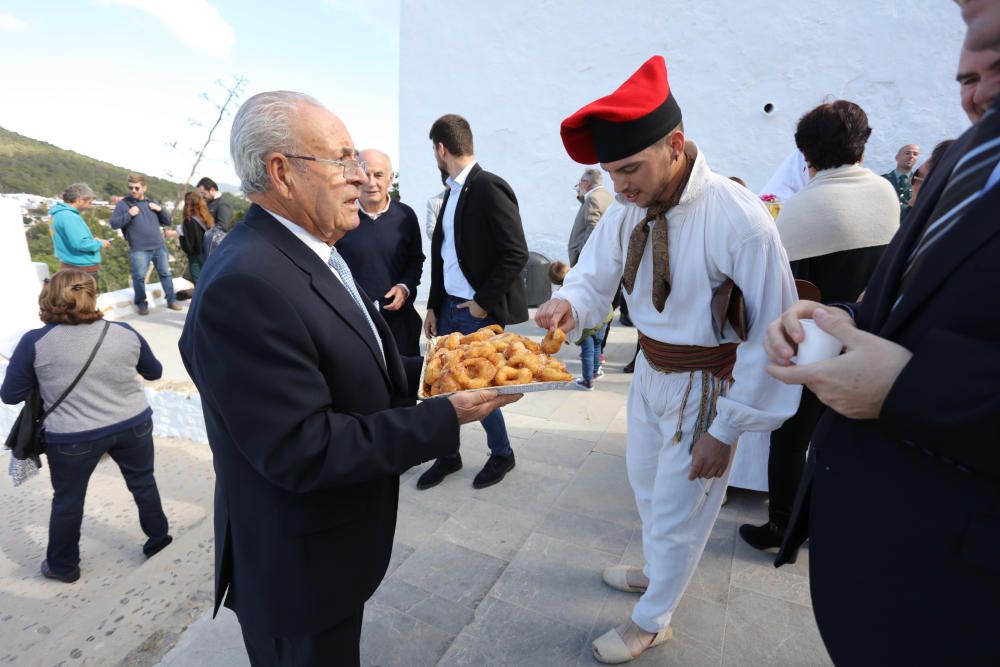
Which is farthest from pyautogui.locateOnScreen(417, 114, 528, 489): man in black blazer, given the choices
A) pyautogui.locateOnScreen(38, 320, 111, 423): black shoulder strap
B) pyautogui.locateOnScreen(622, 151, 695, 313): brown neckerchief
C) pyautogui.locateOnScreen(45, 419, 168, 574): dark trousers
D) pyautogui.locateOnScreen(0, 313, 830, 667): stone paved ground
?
pyautogui.locateOnScreen(38, 320, 111, 423): black shoulder strap

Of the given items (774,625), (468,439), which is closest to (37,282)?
(468,439)

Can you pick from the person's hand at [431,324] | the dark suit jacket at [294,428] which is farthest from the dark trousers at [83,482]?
the dark suit jacket at [294,428]

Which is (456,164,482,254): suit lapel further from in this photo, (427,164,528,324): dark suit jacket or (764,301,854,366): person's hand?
(764,301,854,366): person's hand

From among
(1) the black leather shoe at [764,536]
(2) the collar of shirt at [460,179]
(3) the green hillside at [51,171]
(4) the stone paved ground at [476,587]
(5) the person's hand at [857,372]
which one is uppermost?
(3) the green hillside at [51,171]

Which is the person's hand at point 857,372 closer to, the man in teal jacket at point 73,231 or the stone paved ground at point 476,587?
the stone paved ground at point 476,587

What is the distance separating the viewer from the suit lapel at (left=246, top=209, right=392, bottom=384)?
131 centimetres

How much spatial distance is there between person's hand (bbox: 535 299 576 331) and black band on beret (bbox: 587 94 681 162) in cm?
64

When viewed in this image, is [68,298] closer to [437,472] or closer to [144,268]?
[437,472]

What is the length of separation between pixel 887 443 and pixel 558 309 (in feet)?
4.19

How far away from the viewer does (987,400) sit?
732 mm

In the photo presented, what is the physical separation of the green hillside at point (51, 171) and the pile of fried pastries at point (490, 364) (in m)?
32.8

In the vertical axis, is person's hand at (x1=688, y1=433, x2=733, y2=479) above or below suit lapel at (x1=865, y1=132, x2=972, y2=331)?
below

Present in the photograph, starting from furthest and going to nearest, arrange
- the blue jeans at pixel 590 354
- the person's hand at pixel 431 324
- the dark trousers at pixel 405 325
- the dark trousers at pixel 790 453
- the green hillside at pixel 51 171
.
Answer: the green hillside at pixel 51 171 < the blue jeans at pixel 590 354 < the person's hand at pixel 431 324 < the dark trousers at pixel 405 325 < the dark trousers at pixel 790 453

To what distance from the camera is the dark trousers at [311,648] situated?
4.83 ft
